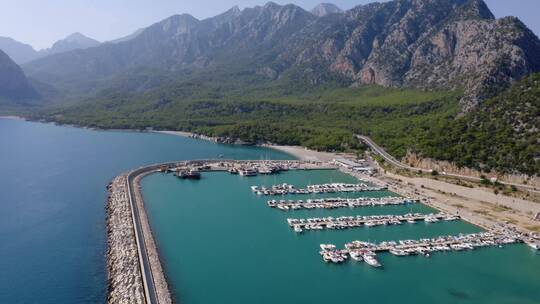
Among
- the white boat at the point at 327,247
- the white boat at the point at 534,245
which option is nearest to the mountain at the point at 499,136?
the white boat at the point at 534,245

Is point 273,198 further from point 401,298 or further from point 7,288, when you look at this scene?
point 7,288

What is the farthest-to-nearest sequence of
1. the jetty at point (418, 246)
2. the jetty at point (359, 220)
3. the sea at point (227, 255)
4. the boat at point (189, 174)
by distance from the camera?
the boat at point (189, 174) < the jetty at point (359, 220) < the jetty at point (418, 246) < the sea at point (227, 255)

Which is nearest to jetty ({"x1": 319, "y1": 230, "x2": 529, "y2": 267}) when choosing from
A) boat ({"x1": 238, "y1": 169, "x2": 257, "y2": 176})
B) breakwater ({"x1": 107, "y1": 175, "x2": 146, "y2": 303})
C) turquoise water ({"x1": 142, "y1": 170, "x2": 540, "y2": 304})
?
turquoise water ({"x1": 142, "y1": 170, "x2": 540, "y2": 304})

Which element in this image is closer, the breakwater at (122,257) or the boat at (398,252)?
the breakwater at (122,257)

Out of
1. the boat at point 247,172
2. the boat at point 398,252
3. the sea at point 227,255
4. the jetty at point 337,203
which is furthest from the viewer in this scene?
the boat at point 247,172

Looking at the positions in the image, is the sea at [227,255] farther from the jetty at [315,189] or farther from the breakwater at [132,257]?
the jetty at [315,189]

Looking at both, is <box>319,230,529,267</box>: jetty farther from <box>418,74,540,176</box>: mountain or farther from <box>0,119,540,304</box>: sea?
<box>418,74,540,176</box>: mountain
